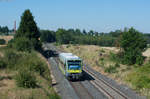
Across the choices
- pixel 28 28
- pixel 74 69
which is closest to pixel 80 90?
pixel 74 69

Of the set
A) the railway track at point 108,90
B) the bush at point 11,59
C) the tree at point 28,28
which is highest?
the tree at point 28,28

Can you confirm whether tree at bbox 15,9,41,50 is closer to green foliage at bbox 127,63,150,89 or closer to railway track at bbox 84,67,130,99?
railway track at bbox 84,67,130,99

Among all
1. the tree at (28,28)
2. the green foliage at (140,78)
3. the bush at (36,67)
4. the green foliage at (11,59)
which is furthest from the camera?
the tree at (28,28)

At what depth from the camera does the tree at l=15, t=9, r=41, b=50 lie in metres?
55.6

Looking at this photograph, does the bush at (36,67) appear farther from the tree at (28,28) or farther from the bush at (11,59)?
the tree at (28,28)

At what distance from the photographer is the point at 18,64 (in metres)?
29.1

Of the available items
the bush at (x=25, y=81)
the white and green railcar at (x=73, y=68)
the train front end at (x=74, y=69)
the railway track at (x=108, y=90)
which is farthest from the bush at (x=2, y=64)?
the railway track at (x=108, y=90)

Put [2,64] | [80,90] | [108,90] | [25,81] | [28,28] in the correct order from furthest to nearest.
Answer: [28,28]
[2,64]
[108,90]
[80,90]
[25,81]

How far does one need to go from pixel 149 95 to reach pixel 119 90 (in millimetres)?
3571

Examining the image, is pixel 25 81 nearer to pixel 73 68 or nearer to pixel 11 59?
pixel 73 68

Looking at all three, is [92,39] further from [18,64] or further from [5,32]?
[18,64]

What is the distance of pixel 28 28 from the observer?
5562 centimetres

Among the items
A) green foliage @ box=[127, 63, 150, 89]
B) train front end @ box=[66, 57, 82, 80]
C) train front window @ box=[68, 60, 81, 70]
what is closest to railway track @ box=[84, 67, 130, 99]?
train front end @ box=[66, 57, 82, 80]

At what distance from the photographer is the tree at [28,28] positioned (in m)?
55.6
